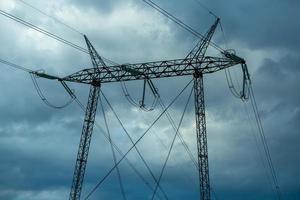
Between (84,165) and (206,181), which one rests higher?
(84,165)

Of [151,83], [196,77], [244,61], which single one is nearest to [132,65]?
[151,83]

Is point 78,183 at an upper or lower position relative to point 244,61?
lower

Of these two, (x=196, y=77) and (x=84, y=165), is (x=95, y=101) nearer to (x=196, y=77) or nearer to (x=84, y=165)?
(x=84, y=165)

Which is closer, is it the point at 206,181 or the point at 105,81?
the point at 206,181

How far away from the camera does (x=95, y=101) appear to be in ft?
233

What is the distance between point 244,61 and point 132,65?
1317 cm

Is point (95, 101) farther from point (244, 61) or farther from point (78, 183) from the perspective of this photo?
point (244, 61)

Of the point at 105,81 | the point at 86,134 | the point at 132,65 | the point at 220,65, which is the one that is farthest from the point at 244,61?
the point at 86,134

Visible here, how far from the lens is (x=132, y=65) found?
215 feet

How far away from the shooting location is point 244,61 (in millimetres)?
62719

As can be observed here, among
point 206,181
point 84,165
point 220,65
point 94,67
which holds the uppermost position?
point 94,67

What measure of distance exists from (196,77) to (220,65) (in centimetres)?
359

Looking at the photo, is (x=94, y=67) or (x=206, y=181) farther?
(x=94, y=67)

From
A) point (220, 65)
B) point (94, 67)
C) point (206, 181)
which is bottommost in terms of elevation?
point (206, 181)
